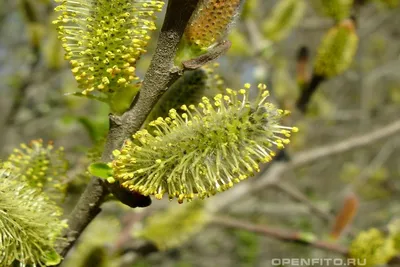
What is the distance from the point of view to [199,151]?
77cm

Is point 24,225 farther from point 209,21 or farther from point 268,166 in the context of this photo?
point 268,166

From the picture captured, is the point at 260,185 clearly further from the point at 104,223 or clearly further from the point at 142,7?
the point at 142,7

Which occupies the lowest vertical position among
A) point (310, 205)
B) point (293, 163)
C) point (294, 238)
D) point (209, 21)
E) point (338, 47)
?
point (294, 238)

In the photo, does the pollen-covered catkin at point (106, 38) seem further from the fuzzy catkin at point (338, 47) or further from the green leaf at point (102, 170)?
the fuzzy catkin at point (338, 47)

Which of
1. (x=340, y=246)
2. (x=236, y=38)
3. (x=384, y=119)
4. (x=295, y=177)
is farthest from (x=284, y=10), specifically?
(x=384, y=119)

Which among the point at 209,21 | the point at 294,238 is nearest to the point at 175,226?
the point at 294,238

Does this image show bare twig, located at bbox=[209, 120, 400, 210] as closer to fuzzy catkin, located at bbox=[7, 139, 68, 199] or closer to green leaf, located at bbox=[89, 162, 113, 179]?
fuzzy catkin, located at bbox=[7, 139, 68, 199]

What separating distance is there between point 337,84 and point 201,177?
18.1 feet

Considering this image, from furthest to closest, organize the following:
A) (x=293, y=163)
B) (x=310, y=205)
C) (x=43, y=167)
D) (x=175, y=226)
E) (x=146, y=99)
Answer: (x=293, y=163)
(x=310, y=205)
(x=175, y=226)
(x=43, y=167)
(x=146, y=99)

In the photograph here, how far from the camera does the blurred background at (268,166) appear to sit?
1.85 metres

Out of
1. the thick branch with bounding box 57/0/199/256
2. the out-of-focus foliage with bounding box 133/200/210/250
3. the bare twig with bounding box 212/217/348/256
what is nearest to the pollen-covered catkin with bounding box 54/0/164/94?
the thick branch with bounding box 57/0/199/256

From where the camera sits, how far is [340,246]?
5.70 ft

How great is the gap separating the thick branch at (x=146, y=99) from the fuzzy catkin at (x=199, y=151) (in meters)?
0.03

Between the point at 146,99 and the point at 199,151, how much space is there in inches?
4.7
